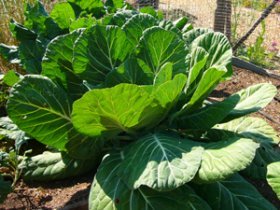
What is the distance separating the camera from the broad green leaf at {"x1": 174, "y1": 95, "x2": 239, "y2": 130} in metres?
2.06

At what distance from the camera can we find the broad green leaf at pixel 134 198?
1875 mm

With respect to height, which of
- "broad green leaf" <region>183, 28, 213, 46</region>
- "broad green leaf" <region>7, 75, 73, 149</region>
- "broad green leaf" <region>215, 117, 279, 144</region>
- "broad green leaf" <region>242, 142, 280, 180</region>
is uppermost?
"broad green leaf" <region>183, 28, 213, 46</region>

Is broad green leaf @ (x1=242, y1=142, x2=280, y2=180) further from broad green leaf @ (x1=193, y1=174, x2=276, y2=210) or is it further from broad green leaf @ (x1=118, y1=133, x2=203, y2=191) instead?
broad green leaf @ (x1=118, y1=133, x2=203, y2=191)

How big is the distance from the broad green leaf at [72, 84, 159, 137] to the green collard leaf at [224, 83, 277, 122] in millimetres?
472

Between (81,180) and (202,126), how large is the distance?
30.4 inches

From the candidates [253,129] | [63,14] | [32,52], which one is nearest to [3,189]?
[32,52]

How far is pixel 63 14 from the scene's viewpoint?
2719mm

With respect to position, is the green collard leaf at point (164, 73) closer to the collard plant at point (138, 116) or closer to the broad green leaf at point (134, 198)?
the collard plant at point (138, 116)

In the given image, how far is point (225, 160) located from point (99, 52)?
0.83 m

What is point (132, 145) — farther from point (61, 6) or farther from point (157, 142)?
point (61, 6)

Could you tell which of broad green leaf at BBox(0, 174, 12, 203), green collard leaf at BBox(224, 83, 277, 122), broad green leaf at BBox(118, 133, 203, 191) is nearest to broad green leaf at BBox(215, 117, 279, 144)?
green collard leaf at BBox(224, 83, 277, 122)

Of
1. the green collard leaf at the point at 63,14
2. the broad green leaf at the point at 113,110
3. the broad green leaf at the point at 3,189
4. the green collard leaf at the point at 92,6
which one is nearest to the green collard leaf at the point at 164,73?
the broad green leaf at the point at 113,110

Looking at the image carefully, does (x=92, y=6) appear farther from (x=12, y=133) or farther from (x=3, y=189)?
(x=3, y=189)

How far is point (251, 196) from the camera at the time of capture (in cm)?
210
